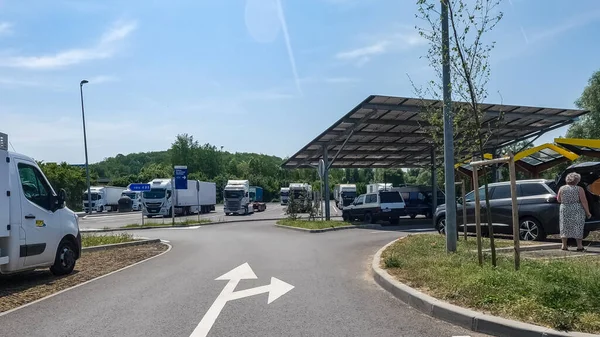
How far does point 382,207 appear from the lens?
2670 centimetres

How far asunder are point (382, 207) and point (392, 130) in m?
5.00

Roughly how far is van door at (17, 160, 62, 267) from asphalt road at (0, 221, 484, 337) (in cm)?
124

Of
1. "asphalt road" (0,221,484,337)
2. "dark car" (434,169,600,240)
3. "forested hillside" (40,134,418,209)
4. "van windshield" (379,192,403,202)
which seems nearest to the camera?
"asphalt road" (0,221,484,337)

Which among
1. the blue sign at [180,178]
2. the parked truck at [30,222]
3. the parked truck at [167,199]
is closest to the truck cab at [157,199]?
the parked truck at [167,199]

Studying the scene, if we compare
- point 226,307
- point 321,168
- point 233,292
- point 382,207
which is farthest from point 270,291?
point 382,207

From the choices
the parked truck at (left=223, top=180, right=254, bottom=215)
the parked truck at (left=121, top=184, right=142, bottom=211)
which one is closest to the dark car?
the parked truck at (left=223, top=180, right=254, bottom=215)

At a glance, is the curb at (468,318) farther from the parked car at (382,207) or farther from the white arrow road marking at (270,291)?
the parked car at (382,207)

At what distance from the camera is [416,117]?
2694 centimetres

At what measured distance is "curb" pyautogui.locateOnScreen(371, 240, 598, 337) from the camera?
17.0 feet

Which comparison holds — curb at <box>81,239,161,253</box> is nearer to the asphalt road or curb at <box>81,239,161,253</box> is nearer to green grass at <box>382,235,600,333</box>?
the asphalt road

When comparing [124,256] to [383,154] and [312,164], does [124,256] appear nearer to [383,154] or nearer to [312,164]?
[312,164]

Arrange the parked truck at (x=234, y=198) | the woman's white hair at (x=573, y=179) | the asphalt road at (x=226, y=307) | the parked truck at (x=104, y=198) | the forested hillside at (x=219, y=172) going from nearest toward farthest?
1. the asphalt road at (x=226, y=307)
2. the woman's white hair at (x=573, y=179)
3. the parked truck at (x=234, y=198)
4. the parked truck at (x=104, y=198)
5. the forested hillside at (x=219, y=172)

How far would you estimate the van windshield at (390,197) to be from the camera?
27000 mm

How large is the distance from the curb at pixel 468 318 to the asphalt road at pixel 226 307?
132 mm
